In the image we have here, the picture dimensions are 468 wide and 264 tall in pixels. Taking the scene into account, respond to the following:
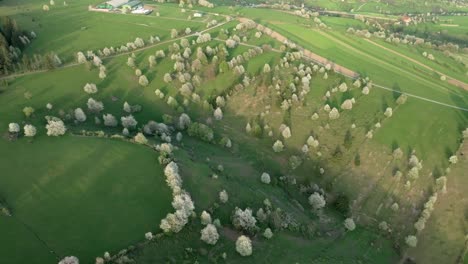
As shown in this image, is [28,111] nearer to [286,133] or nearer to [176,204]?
[176,204]

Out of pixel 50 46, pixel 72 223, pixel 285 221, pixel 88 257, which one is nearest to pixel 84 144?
pixel 72 223

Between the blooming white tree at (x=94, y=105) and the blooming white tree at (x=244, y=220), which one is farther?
the blooming white tree at (x=94, y=105)

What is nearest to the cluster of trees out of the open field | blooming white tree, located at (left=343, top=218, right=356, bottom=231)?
the open field

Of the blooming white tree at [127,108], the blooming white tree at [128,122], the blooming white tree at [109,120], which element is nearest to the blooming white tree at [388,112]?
the blooming white tree at [128,122]

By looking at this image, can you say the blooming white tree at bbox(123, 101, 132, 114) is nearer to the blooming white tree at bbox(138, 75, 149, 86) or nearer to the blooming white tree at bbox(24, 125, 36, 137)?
the blooming white tree at bbox(138, 75, 149, 86)

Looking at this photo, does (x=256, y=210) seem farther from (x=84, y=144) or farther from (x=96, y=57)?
(x=96, y=57)

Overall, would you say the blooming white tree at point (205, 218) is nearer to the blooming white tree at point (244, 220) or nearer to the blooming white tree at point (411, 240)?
the blooming white tree at point (244, 220)

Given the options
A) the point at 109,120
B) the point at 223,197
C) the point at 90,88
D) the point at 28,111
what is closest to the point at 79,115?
the point at 109,120
